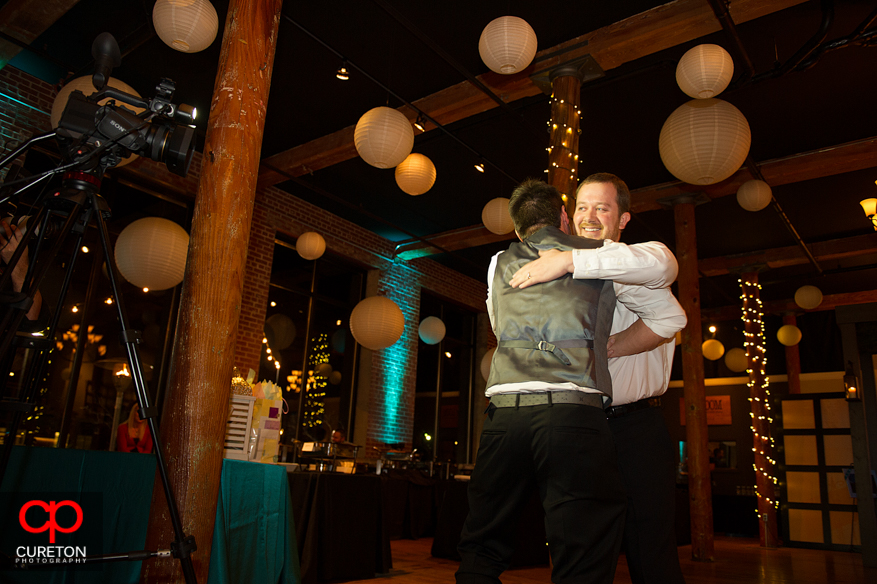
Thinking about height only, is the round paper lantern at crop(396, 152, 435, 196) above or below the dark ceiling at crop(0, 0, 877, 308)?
below

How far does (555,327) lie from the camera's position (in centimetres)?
154

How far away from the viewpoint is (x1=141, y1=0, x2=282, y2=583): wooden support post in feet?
6.44

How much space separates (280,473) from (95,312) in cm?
517

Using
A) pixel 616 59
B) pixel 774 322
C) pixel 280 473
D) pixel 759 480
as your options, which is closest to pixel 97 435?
pixel 280 473

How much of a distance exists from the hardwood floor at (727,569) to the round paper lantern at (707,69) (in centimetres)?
357

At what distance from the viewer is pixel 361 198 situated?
861 cm

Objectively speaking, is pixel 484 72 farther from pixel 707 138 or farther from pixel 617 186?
pixel 617 186

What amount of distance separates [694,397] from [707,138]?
3.98 m

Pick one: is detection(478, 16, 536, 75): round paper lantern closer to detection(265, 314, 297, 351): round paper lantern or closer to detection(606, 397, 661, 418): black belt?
detection(606, 397, 661, 418): black belt

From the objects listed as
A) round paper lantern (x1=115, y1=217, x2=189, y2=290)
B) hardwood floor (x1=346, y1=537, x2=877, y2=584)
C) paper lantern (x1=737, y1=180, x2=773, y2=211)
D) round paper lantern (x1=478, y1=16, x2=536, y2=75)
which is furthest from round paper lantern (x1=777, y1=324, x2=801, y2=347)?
round paper lantern (x1=115, y1=217, x2=189, y2=290)

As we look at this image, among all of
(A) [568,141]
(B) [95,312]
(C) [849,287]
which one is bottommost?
(B) [95,312]

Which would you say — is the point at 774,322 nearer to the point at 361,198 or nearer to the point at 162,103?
the point at 361,198

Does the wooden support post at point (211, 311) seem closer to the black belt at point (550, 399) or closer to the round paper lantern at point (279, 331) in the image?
the black belt at point (550, 399)

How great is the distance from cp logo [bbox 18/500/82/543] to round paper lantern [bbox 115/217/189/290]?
10.8ft
